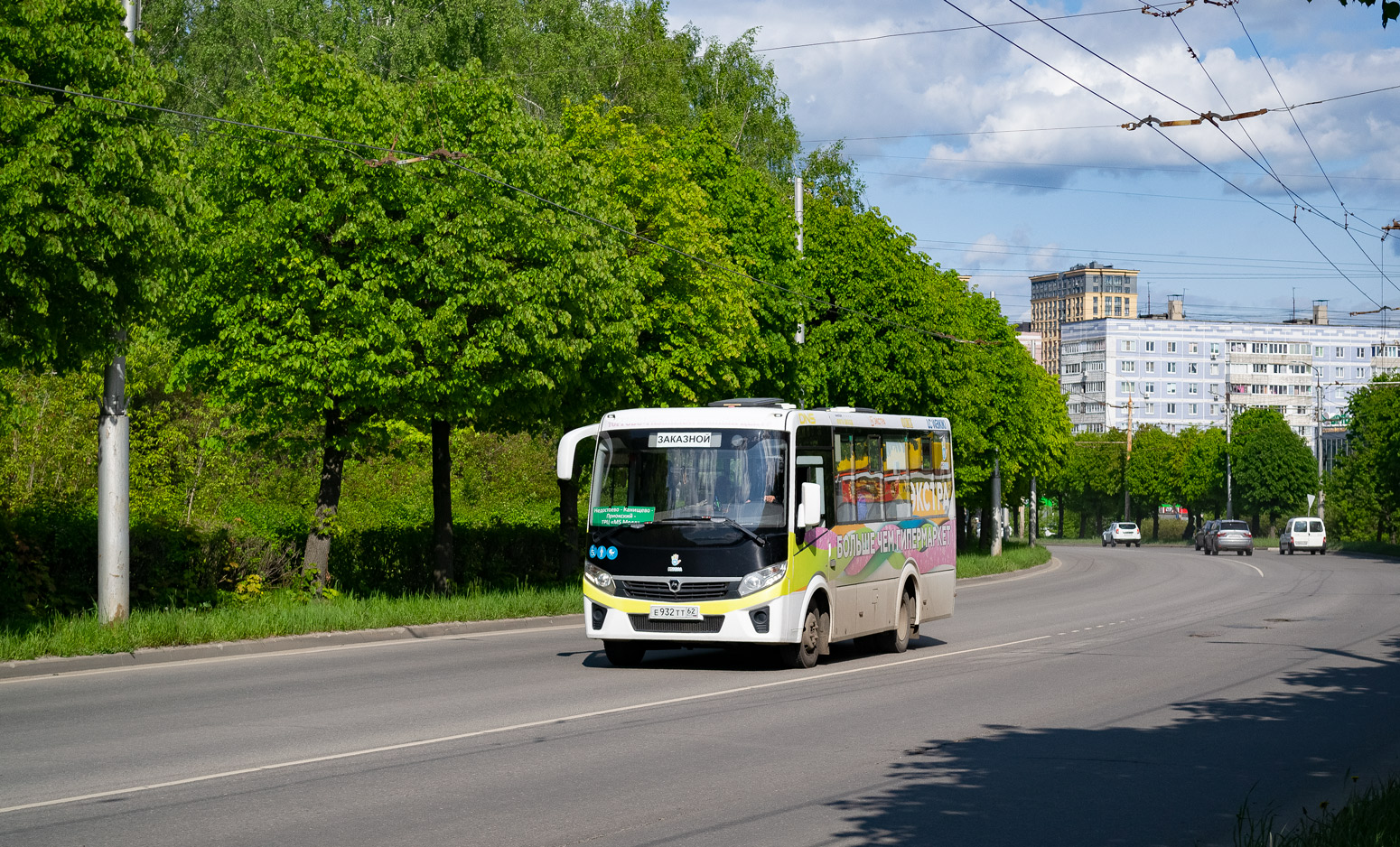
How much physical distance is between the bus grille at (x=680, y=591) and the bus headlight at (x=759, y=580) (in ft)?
0.33

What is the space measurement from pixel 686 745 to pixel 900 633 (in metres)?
9.23

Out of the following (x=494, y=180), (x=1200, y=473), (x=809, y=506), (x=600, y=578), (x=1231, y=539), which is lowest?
(x=1231, y=539)

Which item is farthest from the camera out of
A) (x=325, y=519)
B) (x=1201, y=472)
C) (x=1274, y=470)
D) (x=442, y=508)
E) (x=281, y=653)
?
(x=1201, y=472)

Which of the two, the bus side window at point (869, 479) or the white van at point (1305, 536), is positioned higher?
the bus side window at point (869, 479)

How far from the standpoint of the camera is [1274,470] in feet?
385

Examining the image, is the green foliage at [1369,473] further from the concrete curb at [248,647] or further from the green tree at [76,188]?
the green tree at [76,188]

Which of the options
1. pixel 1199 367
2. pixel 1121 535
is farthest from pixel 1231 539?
pixel 1199 367

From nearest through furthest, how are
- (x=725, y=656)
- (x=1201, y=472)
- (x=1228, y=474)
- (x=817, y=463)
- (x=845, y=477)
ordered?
(x=817, y=463), (x=845, y=477), (x=725, y=656), (x=1228, y=474), (x=1201, y=472)

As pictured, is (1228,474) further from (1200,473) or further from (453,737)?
(453,737)

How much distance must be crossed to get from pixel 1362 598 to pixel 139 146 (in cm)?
2729

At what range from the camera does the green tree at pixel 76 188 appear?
14.7 metres

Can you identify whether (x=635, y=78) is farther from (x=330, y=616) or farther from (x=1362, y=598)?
(x=330, y=616)

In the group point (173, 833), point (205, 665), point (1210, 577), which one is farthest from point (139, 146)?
point (1210, 577)

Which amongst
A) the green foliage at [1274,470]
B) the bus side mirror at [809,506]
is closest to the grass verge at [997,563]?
the bus side mirror at [809,506]
